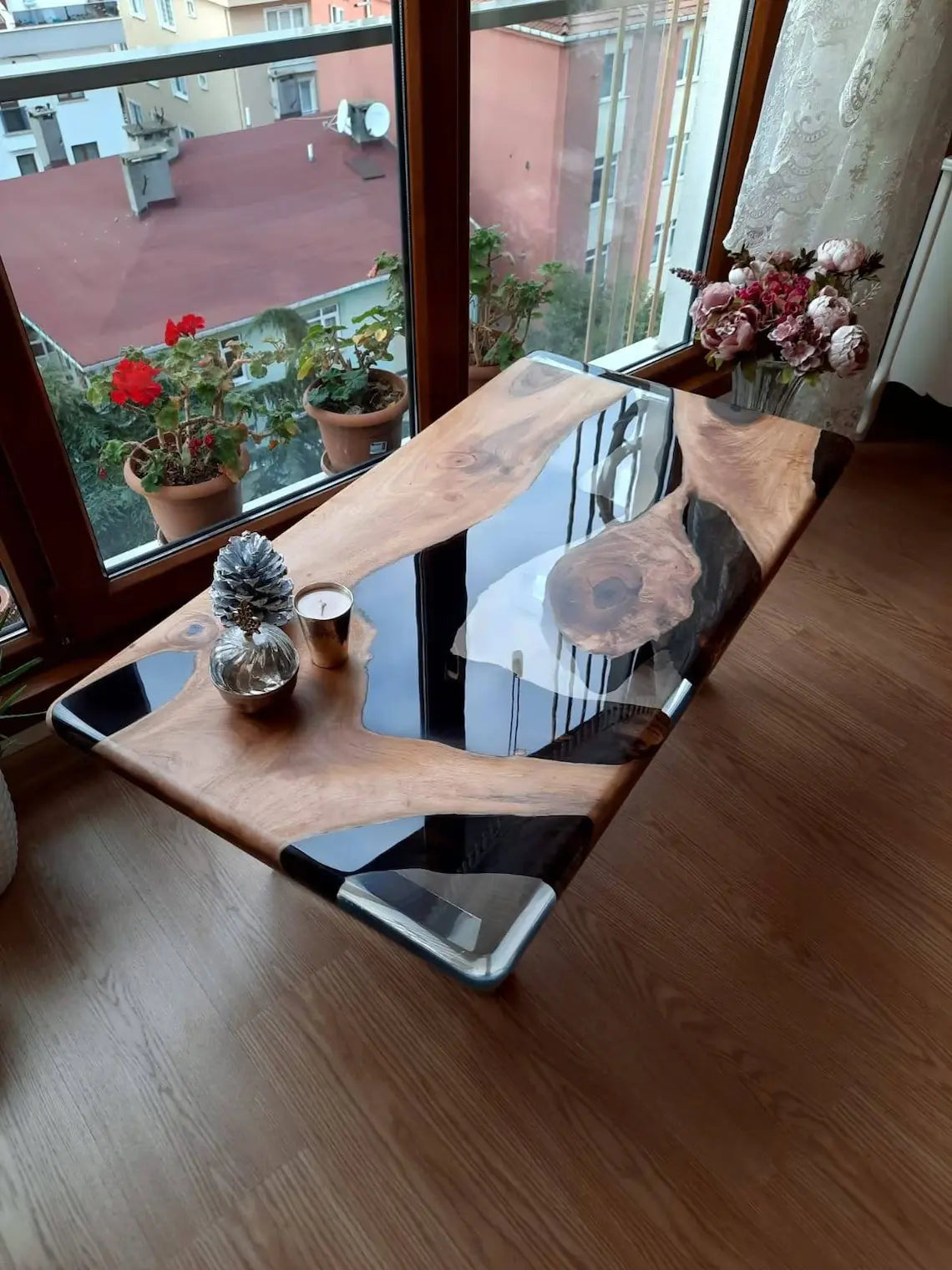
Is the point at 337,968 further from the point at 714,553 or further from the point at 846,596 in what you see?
the point at 846,596

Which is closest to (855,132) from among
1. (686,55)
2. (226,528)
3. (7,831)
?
(686,55)

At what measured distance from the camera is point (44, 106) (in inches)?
53.2

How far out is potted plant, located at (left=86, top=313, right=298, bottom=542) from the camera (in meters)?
1.67

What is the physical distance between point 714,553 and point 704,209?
5.21 ft

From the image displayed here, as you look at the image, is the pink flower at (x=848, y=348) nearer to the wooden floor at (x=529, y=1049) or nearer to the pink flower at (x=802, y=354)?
the pink flower at (x=802, y=354)

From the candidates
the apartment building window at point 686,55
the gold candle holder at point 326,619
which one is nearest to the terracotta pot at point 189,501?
the gold candle holder at point 326,619

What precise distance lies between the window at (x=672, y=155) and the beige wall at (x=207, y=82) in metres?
1.13

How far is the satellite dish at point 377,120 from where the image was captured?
1.69 metres

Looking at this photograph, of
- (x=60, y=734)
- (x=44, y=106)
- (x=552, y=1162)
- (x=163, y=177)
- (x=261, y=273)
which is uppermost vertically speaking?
(x=44, y=106)

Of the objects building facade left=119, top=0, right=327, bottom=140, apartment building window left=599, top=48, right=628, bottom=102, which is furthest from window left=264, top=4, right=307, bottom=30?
apartment building window left=599, top=48, right=628, bottom=102

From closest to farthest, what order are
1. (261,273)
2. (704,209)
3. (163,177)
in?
(163,177), (261,273), (704,209)

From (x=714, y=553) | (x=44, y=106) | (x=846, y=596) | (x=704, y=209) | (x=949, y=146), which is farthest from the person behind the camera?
(x=704, y=209)

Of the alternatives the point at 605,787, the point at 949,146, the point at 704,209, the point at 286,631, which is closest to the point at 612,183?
the point at 704,209

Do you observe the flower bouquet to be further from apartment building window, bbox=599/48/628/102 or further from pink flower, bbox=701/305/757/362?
apartment building window, bbox=599/48/628/102
